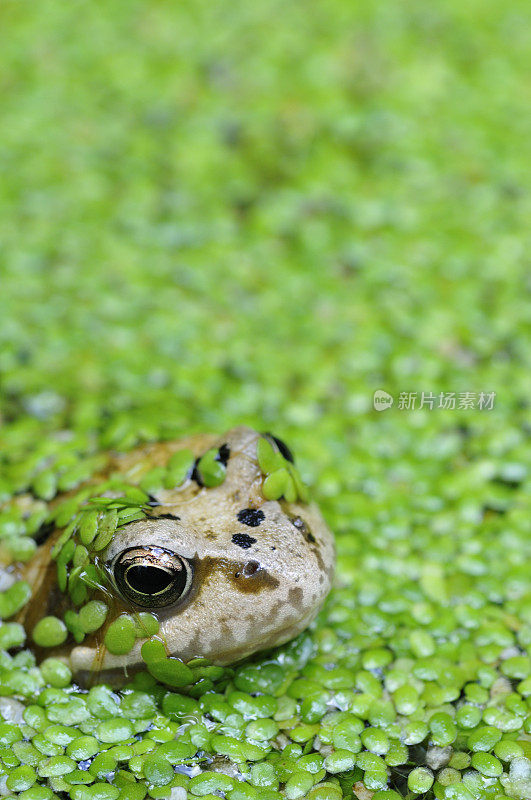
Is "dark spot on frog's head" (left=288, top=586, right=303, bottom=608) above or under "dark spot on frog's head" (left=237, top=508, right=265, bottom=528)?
under

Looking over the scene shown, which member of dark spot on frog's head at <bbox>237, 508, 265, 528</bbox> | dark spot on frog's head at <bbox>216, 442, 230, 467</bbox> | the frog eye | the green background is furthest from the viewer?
the green background

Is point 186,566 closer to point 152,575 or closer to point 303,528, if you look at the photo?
point 152,575

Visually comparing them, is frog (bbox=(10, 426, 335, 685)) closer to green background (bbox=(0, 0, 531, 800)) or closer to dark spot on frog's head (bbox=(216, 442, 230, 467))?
dark spot on frog's head (bbox=(216, 442, 230, 467))

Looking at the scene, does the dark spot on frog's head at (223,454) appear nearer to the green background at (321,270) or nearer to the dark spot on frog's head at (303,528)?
the dark spot on frog's head at (303,528)

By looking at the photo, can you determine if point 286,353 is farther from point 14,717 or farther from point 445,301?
point 14,717

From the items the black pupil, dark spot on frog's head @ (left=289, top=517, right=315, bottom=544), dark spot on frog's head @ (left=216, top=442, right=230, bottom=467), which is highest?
dark spot on frog's head @ (left=216, top=442, right=230, bottom=467)

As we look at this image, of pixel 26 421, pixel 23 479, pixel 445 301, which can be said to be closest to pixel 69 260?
pixel 26 421

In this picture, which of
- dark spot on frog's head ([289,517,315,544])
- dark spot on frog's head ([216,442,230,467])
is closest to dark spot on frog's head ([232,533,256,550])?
dark spot on frog's head ([289,517,315,544])
